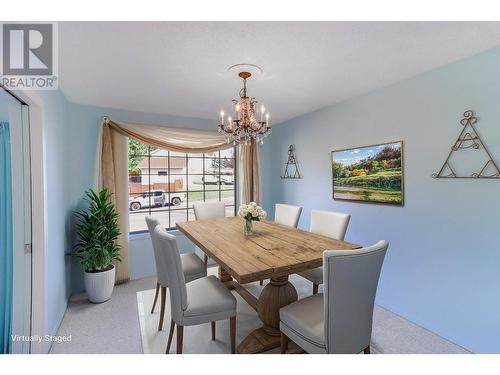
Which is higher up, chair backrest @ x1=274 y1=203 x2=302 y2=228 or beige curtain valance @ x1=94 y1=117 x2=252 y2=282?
beige curtain valance @ x1=94 y1=117 x2=252 y2=282

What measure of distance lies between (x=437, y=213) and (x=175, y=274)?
2282 mm

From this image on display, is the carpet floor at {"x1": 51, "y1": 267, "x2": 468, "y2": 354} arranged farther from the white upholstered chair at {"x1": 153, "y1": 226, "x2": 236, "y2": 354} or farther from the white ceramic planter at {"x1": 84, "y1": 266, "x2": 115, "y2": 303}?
the white upholstered chair at {"x1": 153, "y1": 226, "x2": 236, "y2": 354}

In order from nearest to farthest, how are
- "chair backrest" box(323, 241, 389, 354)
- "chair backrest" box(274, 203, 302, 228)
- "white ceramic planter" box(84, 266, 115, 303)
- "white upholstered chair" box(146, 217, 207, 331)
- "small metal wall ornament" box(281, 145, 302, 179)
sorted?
"chair backrest" box(323, 241, 389, 354) → "white upholstered chair" box(146, 217, 207, 331) → "white ceramic planter" box(84, 266, 115, 303) → "chair backrest" box(274, 203, 302, 228) → "small metal wall ornament" box(281, 145, 302, 179)

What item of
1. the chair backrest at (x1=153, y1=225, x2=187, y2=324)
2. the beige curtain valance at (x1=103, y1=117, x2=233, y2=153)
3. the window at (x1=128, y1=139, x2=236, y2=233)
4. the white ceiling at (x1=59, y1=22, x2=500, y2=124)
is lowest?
the chair backrest at (x1=153, y1=225, x2=187, y2=324)

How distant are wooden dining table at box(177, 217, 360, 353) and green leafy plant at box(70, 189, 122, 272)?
0.90 meters

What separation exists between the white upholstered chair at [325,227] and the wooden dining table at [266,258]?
11.9 inches

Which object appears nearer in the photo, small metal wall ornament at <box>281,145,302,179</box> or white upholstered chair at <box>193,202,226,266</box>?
white upholstered chair at <box>193,202,226,266</box>

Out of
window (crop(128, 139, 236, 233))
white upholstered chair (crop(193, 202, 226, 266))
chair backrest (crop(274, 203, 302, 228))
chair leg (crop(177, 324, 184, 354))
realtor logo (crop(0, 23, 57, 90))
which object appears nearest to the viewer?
realtor logo (crop(0, 23, 57, 90))

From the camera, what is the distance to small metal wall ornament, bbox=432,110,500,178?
1779 mm

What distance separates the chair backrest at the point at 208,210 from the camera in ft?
11.2

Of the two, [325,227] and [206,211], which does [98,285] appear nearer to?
[206,211]

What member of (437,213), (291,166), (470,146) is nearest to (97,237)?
(291,166)

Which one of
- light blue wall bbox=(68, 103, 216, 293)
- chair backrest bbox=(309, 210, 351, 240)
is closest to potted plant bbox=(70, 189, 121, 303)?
light blue wall bbox=(68, 103, 216, 293)
